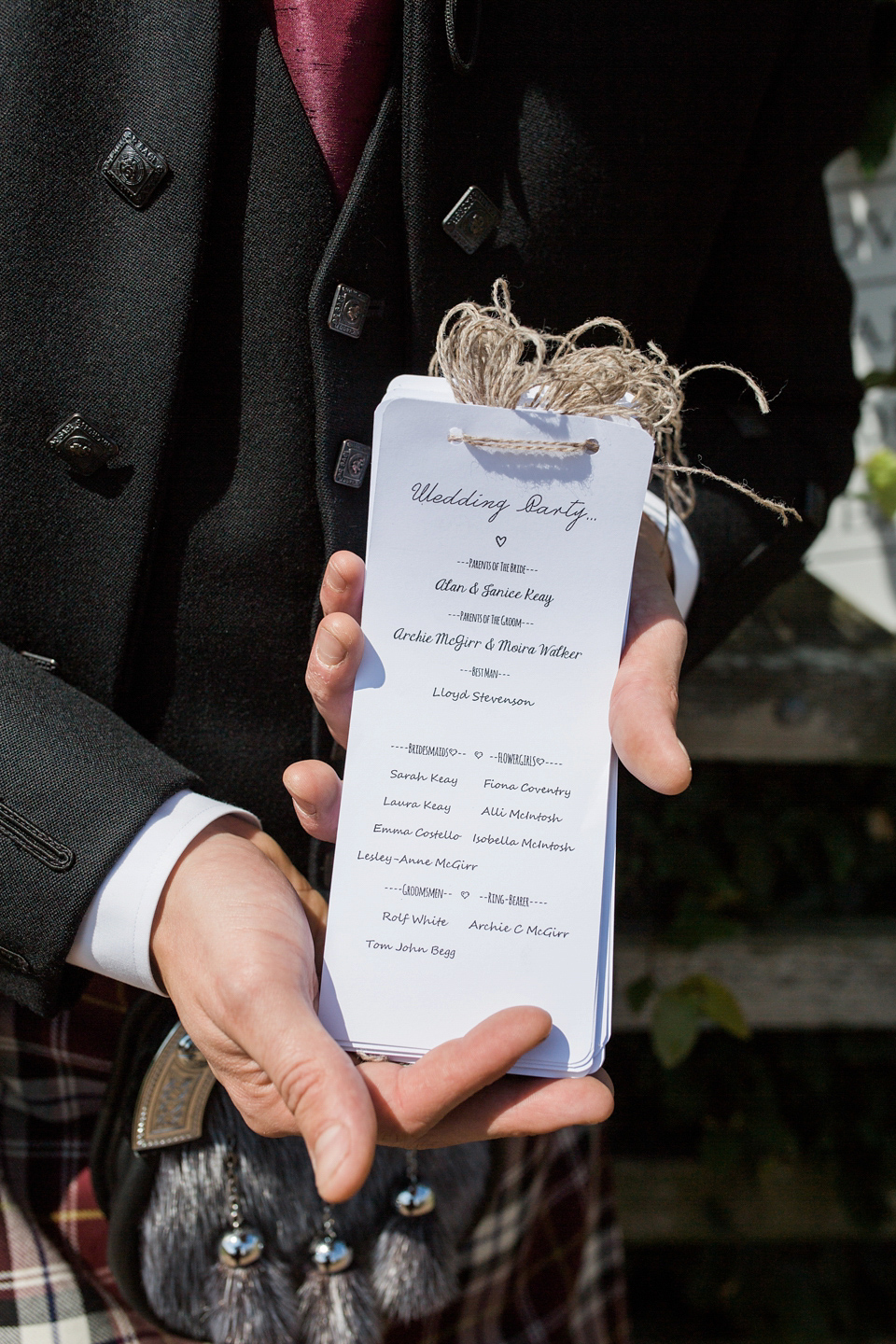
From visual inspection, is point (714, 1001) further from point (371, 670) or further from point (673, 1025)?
point (371, 670)

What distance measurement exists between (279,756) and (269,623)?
135 mm

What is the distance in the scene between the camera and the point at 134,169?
663 millimetres

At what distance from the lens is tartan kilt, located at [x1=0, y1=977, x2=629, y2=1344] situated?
0.84 meters

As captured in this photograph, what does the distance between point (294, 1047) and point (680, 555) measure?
2.04ft

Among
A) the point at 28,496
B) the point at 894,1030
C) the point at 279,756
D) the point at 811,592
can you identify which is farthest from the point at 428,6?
the point at 894,1030

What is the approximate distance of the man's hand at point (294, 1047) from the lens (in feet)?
1.66

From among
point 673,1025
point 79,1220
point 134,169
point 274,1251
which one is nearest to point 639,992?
point 673,1025

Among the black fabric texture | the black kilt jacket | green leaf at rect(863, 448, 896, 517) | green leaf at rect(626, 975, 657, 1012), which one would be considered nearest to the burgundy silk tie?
the black kilt jacket

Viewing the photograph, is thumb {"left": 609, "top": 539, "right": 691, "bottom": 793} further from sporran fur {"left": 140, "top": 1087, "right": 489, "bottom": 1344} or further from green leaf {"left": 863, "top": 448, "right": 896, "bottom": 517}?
green leaf {"left": 863, "top": 448, "right": 896, "bottom": 517}

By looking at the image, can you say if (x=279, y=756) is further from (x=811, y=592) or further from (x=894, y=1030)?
(x=894, y=1030)

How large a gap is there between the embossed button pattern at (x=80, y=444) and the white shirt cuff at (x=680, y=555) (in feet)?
1.70

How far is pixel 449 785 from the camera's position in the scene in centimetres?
61

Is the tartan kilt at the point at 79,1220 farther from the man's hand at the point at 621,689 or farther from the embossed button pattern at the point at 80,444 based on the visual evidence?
the embossed button pattern at the point at 80,444

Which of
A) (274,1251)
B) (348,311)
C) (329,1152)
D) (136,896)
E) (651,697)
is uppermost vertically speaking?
(348,311)
